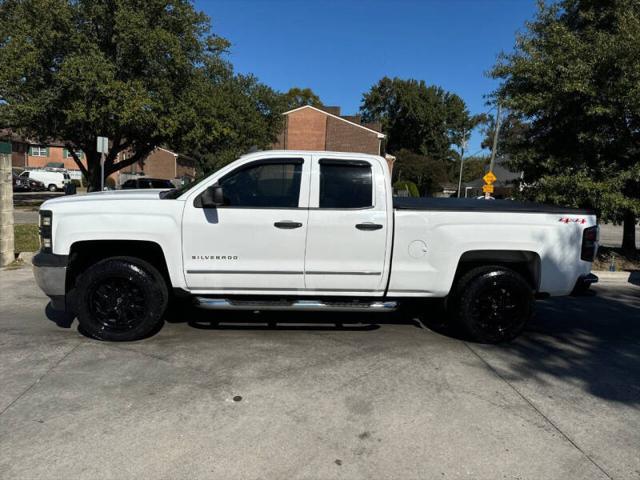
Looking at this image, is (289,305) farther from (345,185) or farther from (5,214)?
(5,214)

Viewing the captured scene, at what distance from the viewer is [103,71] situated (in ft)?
56.9

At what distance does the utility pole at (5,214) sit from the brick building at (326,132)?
40.0m

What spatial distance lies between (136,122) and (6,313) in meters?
14.1

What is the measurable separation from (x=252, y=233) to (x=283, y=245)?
33 centimetres

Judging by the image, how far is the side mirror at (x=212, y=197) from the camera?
4465 mm

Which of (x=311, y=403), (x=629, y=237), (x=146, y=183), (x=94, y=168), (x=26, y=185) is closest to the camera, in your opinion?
(x=311, y=403)

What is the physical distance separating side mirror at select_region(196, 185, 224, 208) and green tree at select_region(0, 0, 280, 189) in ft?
48.8

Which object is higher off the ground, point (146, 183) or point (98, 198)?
point (146, 183)

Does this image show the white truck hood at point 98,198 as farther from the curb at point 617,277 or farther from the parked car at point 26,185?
the parked car at point 26,185

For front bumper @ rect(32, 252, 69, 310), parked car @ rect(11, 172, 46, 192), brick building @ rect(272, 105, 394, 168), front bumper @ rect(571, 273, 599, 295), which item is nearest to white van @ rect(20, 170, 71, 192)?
parked car @ rect(11, 172, 46, 192)

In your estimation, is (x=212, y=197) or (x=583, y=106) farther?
(x=583, y=106)

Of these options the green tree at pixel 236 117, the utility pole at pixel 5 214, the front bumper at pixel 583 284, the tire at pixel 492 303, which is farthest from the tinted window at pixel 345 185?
the green tree at pixel 236 117

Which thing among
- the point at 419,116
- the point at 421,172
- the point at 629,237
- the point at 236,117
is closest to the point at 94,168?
the point at 236,117

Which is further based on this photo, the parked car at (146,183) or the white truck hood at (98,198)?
the parked car at (146,183)
